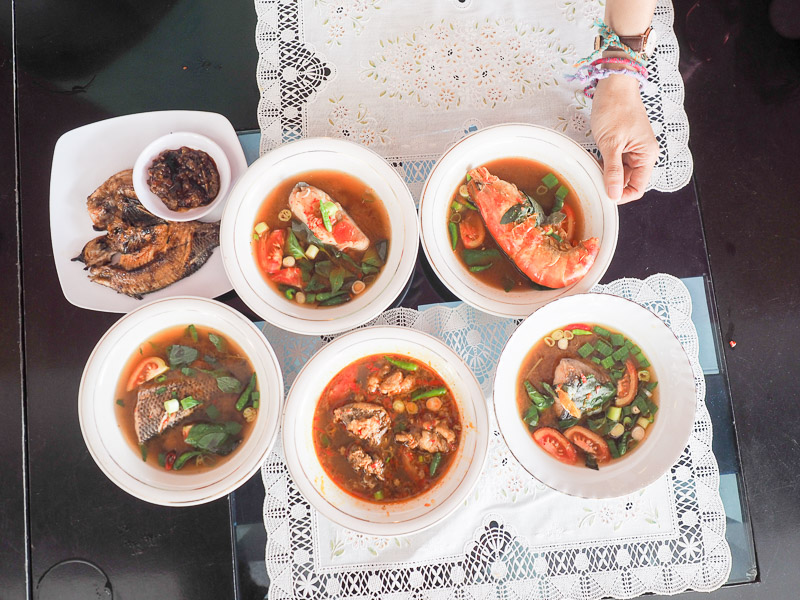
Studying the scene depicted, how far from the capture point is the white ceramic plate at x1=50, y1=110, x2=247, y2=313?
7.10 ft

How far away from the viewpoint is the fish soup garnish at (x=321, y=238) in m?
2.08

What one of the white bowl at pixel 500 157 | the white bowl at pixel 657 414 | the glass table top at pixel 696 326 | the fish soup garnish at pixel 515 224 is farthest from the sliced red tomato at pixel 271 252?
the white bowl at pixel 657 414

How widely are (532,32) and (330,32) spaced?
931mm

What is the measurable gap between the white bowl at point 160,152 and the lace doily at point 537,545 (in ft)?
2.20

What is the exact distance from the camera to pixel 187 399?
210 centimetres

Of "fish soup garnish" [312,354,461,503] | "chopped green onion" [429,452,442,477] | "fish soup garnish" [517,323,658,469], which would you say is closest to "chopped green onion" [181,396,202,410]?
"fish soup garnish" [312,354,461,503]

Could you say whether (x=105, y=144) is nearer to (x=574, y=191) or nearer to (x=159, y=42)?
(x=159, y=42)

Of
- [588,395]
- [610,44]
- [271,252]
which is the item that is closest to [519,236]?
[588,395]

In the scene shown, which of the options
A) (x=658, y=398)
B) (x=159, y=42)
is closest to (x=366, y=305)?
(x=658, y=398)

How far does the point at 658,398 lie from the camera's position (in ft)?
6.81

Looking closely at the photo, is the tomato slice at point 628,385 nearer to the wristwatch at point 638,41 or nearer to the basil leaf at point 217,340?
the wristwatch at point 638,41

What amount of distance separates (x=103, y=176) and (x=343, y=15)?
1.31 meters

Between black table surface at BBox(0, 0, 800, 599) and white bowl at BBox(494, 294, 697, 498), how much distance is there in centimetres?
34

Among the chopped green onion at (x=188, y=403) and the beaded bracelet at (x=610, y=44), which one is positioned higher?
the beaded bracelet at (x=610, y=44)
